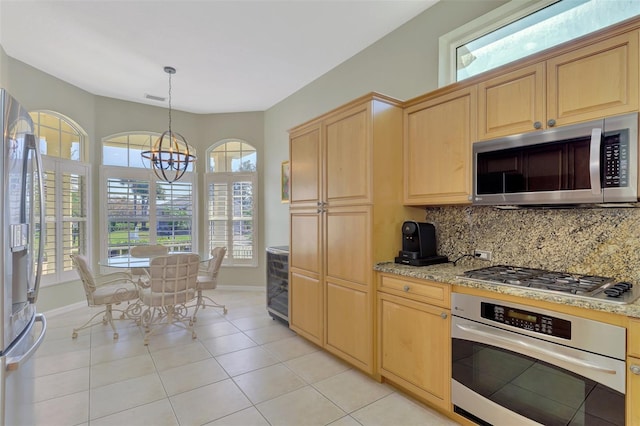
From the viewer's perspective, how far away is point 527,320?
1607 mm

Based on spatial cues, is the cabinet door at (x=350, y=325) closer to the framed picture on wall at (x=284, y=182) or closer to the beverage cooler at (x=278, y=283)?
the beverage cooler at (x=278, y=283)

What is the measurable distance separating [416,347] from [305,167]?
1.93 meters

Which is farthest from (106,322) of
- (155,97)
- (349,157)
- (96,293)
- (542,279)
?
(542,279)

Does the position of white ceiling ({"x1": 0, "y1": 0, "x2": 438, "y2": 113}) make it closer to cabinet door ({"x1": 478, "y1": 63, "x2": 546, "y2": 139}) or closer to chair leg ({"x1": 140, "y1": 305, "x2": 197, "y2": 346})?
cabinet door ({"x1": 478, "y1": 63, "x2": 546, "y2": 139})

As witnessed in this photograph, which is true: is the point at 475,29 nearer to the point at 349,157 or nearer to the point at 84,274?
the point at 349,157

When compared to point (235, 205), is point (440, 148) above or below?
above

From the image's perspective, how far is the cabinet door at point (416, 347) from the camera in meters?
1.97

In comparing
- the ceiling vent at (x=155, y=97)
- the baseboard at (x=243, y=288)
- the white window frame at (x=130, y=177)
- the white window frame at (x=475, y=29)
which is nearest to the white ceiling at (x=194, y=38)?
the ceiling vent at (x=155, y=97)

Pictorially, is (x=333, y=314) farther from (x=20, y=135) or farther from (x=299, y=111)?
(x=299, y=111)

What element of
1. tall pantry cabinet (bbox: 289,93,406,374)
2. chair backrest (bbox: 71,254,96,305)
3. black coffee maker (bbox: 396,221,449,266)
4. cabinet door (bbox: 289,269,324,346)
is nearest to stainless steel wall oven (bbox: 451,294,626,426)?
black coffee maker (bbox: 396,221,449,266)

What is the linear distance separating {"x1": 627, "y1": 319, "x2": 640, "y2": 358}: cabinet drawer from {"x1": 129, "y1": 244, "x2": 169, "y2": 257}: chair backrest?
4.54 metres

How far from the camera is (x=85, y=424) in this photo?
1972mm

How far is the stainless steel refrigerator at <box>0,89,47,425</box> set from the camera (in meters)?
1.31

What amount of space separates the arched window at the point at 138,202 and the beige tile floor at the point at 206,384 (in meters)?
1.84
